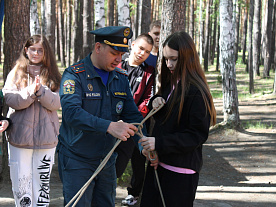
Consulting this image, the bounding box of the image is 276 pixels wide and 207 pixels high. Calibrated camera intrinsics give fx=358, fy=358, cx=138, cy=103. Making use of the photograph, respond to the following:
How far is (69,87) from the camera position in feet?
8.84

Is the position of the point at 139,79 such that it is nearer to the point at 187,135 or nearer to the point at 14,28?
the point at 187,135

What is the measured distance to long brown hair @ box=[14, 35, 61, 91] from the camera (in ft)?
12.8

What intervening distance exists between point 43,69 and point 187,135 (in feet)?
6.68

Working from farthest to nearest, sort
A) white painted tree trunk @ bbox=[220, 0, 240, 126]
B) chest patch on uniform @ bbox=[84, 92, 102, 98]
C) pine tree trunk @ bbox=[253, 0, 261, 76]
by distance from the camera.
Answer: pine tree trunk @ bbox=[253, 0, 261, 76] → white painted tree trunk @ bbox=[220, 0, 240, 126] → chest patch on uniform @ bbox=[84, 92, 102, 98]

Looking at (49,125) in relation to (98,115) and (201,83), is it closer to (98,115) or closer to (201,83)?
(98,115)

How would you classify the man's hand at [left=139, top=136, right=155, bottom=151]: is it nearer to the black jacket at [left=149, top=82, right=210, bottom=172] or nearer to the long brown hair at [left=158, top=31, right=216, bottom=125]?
the black jacket at [left=149, top=82, right=210, bottom=172]

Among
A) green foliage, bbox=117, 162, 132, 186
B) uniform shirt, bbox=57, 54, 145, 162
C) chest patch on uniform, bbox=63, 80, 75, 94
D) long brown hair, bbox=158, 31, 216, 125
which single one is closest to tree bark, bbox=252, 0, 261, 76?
green foliage, bbox=117, 162, 132, 186

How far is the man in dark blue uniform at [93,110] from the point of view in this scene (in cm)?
273

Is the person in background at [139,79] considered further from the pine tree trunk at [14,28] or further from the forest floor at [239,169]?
the pine tree trunk at [14,28]

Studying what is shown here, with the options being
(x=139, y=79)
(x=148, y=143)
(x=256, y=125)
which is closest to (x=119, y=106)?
(x=148, y=143)

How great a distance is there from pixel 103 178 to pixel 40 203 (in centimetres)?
135

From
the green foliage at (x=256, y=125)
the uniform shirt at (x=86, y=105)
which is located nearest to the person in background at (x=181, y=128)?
the uniform shirt at (x=86, y=105)

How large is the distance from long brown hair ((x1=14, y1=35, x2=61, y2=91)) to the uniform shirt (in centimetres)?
119

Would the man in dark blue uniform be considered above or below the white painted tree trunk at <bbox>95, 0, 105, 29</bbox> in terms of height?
below
